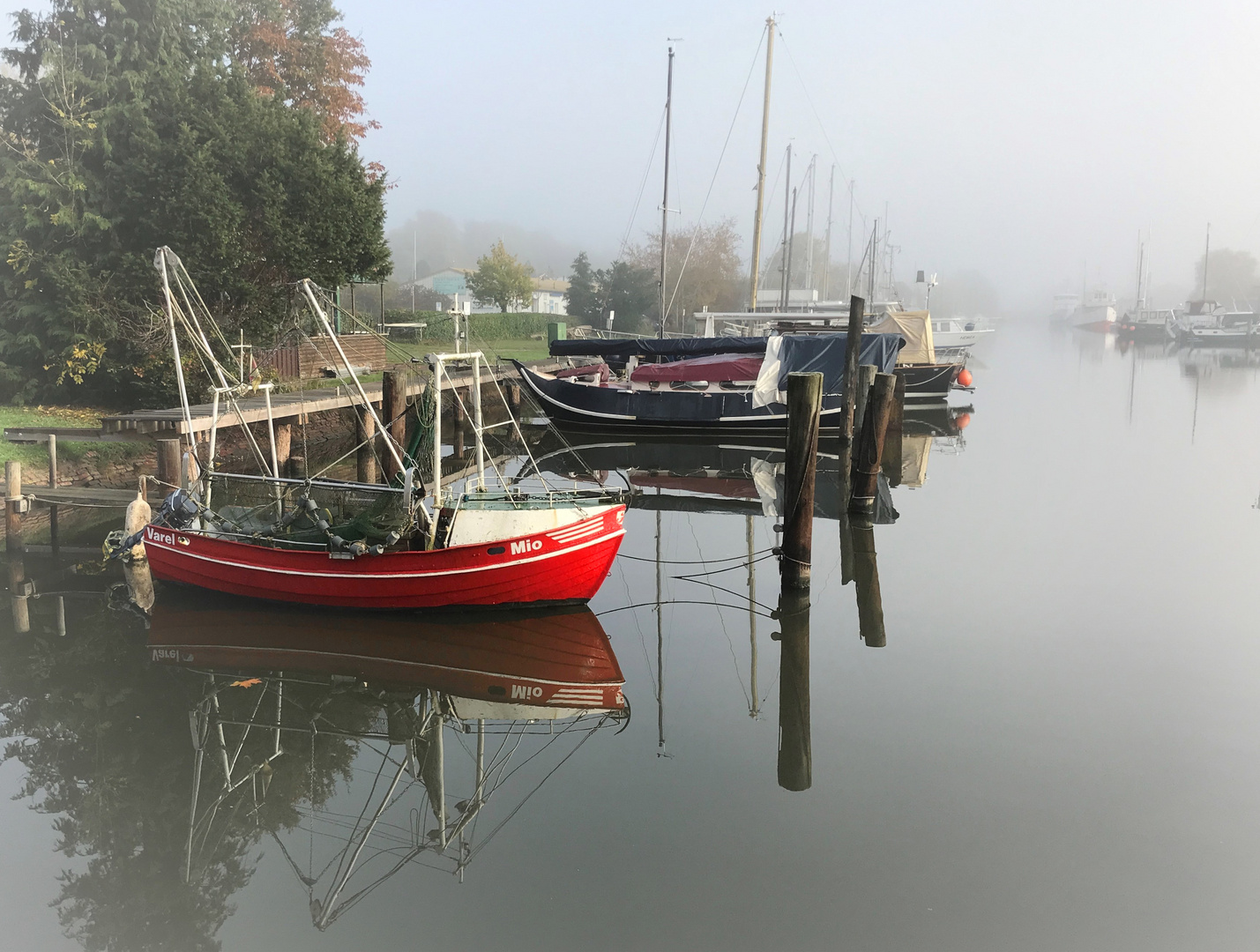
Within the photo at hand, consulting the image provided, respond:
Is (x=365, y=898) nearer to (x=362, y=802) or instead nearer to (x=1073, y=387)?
(x=362, y=802)

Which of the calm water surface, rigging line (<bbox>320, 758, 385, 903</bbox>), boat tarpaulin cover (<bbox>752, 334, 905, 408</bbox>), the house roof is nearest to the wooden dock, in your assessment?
the calm water surface

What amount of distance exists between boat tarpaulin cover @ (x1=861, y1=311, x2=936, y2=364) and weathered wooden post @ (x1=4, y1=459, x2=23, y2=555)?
3234 centimetres

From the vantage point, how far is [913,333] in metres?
39.8

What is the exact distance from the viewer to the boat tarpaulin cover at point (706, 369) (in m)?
29.9

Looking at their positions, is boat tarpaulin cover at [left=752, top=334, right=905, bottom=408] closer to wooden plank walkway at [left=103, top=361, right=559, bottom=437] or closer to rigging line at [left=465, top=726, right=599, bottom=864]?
wooden plank walkway at [left=103, top=361, right=559, bottom=437]

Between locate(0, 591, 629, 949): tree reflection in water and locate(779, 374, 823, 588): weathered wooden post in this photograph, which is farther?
locate(779, 374, 823, 588): weathered wooden post

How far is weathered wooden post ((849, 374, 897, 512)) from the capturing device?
18594 millimetres

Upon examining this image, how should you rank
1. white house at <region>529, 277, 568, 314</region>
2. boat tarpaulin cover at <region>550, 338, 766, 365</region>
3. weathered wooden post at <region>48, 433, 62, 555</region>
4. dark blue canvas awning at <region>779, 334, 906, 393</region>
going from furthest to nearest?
white house at <region>529, 277, 568, 314</region>
boat tarpaulin cover at <region>550, 338, 766, 365</region>
dark blue canvas awning at <region>779, 334, 906, 393</region>
weathered wooden post at <region>48, 433, 62, 555</region>

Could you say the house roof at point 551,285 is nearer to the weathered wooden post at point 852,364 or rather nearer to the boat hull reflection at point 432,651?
the weathered wooden post at point 852,364

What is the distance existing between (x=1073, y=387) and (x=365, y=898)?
50684 mm

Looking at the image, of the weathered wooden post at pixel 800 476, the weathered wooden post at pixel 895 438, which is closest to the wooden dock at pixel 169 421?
the weathered wooden post at pixel 800 476

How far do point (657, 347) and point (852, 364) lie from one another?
10150 millimetres

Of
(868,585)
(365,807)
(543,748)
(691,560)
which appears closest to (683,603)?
(691,560)

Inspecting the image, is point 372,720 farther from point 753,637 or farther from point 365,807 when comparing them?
point 753,637
